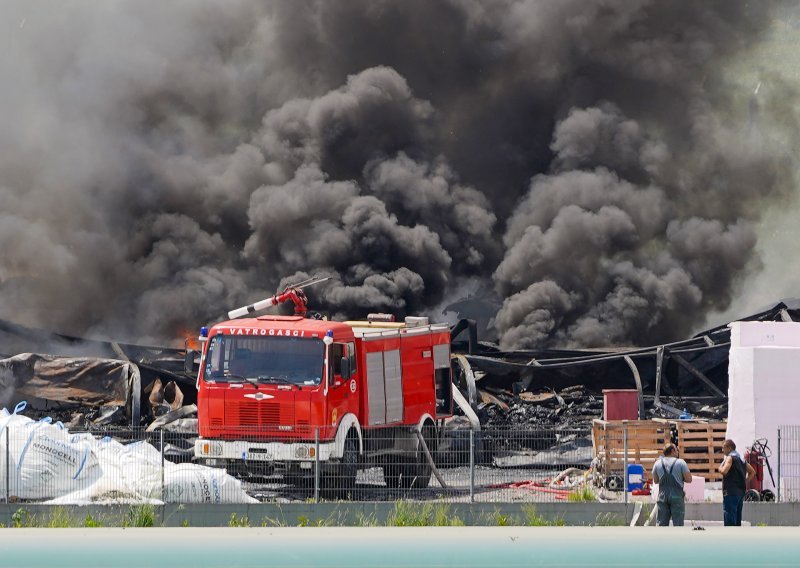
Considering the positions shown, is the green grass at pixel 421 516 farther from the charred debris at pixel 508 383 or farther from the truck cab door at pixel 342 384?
the charred debris at pixel 508 383

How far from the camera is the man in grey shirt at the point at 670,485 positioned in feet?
42.3

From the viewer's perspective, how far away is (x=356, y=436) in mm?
17969

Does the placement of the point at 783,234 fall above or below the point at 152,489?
above

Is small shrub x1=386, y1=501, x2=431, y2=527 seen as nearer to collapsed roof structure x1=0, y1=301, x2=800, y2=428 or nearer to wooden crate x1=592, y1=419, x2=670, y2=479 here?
Result: wooden crate x1=592, y1=419, x2=670, y2=479

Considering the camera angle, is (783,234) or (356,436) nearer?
(356,436)

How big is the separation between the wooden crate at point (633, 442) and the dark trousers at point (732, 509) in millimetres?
3861

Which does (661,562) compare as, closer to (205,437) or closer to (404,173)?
(205,437)

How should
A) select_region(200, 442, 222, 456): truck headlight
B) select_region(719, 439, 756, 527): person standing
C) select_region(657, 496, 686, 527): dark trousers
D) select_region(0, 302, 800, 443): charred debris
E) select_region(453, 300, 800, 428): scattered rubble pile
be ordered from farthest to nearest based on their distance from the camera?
select_region(453, 300, 800, 428): scattered rubble pile < select_region(0, 302, 800, 443): charred debris < select_region(200, 442, 222, 456): truck headlight < select_region(719, 439, 756, 527): person standing < select_region(657, 496, 686, 527): dark trousers

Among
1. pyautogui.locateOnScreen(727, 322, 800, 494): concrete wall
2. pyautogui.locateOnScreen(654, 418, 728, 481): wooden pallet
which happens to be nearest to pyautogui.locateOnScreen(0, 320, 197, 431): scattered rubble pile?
pyautogui.locateOnScreen(654, 418, 728, 481): wooden pallet

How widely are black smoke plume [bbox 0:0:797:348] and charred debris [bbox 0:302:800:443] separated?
9994 millimetres

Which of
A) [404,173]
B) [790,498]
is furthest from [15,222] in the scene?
[790,498]

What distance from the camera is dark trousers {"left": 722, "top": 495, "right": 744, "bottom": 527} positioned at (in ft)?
44.4

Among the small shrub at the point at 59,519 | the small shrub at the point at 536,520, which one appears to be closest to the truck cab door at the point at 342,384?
the small shrub at the point at 536,520

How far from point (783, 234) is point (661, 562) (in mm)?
32030
